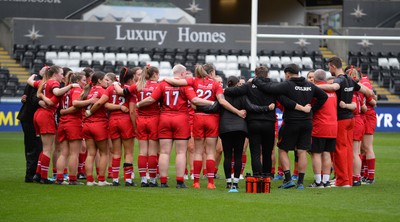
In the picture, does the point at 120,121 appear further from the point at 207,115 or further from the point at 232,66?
the point at 232,66

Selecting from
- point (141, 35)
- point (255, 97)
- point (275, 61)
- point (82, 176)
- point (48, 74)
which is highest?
point (141, 35)

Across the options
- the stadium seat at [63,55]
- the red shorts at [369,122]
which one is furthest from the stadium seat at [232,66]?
the red shorts at [369,122]

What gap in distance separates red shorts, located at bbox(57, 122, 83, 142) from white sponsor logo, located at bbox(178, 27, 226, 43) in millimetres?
25328

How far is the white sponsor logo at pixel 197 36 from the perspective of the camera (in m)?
40.6

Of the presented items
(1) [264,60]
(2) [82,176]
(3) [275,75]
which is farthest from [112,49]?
(2) [82,176]

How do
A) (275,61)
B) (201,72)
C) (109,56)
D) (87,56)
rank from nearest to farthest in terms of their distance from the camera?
(201,72) < (87,56) < (109,56) < (275,61)

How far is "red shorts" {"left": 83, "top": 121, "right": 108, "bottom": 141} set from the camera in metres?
15.2

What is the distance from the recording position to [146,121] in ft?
49.6

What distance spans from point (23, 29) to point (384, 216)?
94.1ft

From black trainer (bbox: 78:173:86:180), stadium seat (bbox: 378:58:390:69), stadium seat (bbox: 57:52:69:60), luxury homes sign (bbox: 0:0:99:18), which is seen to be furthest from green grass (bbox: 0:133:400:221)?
stadium seat (bbox: 378:58:390:69)

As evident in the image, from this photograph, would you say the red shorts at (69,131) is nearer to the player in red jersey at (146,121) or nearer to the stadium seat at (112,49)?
the player in red jersey at (146,121)

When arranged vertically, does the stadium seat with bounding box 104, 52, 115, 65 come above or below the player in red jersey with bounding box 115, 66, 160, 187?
above

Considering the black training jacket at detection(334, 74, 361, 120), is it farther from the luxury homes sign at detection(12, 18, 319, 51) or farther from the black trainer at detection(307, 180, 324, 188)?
the luxury homes sign at detection(12, 18, 319, 51)

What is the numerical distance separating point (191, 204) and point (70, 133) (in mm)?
3409
